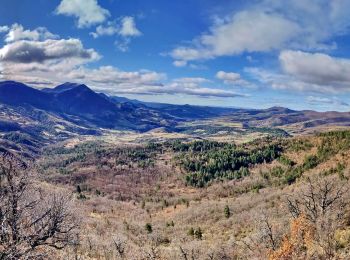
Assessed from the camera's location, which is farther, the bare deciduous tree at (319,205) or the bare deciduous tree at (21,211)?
the bare deciduous tree at (319,205)

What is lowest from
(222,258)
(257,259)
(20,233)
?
(222,258)

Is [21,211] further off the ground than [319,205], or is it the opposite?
[21,211]

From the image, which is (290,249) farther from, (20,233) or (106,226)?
(106,226)

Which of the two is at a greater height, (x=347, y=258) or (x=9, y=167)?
(x=9, y=167)

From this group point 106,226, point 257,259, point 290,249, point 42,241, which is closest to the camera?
point 42,241

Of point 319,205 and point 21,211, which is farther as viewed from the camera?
point 319,205

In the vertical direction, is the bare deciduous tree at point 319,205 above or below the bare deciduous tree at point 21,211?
below

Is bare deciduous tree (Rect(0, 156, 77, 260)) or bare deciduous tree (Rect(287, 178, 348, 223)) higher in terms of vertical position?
bare deciduous tree (Rect(0, 156, 77, 260))

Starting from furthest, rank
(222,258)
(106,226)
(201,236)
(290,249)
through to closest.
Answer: (106,226), (201,236), (222,258), (290,249)

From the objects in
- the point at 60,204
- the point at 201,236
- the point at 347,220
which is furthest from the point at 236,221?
the point at 60,204

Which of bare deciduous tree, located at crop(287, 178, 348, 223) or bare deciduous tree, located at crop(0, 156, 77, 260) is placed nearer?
bare deciduous tree, located at crop(0, 156, 77, 260)

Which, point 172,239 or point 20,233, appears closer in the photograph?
point 20,233
